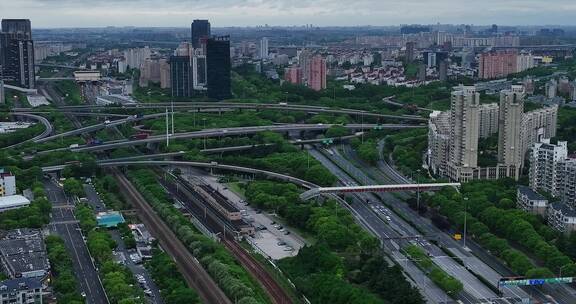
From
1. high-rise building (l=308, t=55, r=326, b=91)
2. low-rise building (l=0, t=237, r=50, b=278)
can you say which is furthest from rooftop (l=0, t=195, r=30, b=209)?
high-rise building (l=308, t=55, r=326, b=91)

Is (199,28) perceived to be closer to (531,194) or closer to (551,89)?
(551,89)

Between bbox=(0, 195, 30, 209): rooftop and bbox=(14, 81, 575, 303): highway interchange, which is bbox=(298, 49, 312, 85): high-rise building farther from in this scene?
bbox=(0, 195, 30, 209): rooftop

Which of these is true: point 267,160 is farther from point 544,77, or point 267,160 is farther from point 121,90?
point 544,77

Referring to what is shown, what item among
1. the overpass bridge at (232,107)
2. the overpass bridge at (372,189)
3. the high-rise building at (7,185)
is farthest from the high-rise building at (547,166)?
the overpass bridge at (232,107)

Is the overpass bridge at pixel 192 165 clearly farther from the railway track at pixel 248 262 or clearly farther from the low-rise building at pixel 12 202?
the low-rise building at pixel 12 202

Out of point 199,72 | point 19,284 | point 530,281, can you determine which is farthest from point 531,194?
point 199,72

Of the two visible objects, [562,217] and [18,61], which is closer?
[562,217]

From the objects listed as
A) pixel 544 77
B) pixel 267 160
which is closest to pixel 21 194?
pixel 267 160
